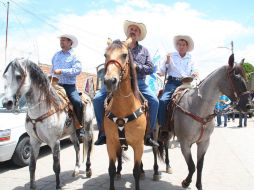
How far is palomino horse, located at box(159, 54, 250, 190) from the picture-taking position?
4.90 m

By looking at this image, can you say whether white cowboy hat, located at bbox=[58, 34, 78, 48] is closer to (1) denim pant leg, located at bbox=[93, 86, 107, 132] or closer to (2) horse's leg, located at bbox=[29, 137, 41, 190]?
(1) denim pant leg, located at bbox=[93, 86, 107, 132]

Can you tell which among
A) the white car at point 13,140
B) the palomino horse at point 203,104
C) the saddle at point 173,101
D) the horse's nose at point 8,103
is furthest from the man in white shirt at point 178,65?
the white car at point 13,140

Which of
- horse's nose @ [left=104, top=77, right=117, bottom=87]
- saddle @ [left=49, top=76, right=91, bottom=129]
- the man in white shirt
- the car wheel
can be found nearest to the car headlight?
the car wheel

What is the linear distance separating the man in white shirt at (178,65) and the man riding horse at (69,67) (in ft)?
5.64

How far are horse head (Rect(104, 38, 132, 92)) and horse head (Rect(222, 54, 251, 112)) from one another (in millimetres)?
1703

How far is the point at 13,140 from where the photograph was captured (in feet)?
22.9

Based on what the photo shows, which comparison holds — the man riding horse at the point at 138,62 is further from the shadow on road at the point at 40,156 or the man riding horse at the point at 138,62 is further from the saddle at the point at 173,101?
the shadow on road at the point at 40,156

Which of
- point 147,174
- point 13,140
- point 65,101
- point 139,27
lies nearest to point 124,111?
point 139,27

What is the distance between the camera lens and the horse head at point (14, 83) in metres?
4.76

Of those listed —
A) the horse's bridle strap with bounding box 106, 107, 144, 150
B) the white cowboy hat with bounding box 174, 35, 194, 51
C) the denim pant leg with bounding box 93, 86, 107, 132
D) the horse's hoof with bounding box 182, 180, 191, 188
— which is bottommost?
the horse's hoof with bounding box 182, 180, 191, 188

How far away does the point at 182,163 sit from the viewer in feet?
25.9

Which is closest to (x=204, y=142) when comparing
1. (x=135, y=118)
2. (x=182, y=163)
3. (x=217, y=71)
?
(x=217, y=71)

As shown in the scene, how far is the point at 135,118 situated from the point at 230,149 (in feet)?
21.2

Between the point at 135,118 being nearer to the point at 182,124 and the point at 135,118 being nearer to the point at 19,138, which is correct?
the point at 182,124
